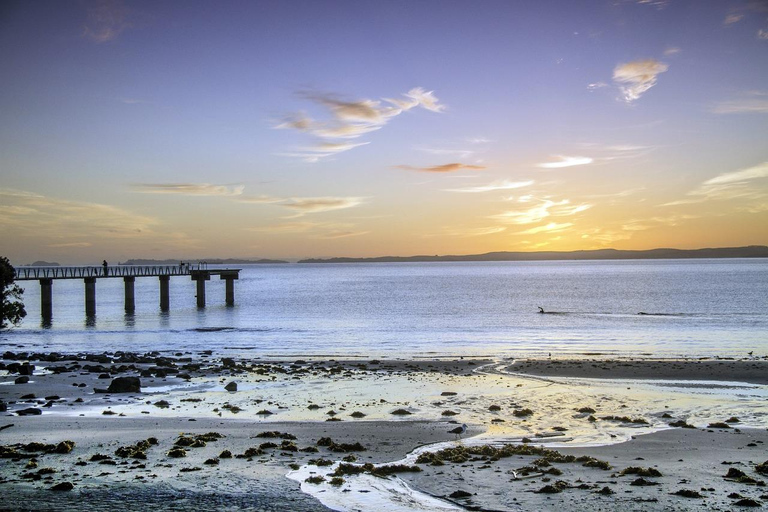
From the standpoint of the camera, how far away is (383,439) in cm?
1471

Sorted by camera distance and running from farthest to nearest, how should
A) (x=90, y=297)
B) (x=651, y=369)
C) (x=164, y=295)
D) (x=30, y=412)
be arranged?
(x=164, y=295) < (x=90, y=297) < (x=651, y=369) < (x=30, y=412)

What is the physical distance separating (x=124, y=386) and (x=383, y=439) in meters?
10.9

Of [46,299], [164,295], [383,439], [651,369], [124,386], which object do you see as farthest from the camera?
[164,295]

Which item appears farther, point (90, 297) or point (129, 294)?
point (129, 294)

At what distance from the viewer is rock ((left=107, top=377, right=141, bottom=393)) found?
20.9m

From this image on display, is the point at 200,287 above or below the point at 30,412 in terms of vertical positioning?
above

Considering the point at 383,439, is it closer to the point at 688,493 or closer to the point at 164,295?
the point at 688,493

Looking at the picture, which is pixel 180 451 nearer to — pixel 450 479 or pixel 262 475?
pixel 262 475

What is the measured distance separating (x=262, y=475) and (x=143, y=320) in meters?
57.6

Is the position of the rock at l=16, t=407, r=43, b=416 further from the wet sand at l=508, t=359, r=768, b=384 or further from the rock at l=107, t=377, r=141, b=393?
the wet sand at l=508, t=359, r=768, b=384

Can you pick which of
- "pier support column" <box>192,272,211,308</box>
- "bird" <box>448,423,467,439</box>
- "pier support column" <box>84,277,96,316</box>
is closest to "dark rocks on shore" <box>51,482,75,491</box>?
"bird" <box>448,423,467,439</box>

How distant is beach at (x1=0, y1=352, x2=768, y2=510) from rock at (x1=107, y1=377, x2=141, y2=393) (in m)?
0.33

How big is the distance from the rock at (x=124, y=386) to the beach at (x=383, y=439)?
1.07 feet

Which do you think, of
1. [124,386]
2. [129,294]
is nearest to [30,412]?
[124,386]
